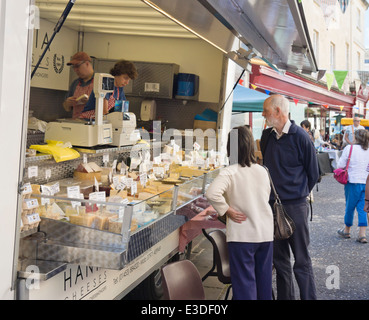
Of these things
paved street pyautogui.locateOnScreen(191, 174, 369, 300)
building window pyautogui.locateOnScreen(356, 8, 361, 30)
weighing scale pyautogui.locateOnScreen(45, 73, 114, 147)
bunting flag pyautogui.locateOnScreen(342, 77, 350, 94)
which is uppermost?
building window pyautogui.locateOnScreen(356, 8, 361, 30)

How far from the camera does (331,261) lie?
6539 millimetres

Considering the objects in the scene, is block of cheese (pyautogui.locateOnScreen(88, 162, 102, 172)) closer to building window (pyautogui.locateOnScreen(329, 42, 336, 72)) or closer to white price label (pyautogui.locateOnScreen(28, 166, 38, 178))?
white price label (pyautogui.locateOnScreen(28, 166, 38, 178))

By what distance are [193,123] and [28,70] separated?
18.6ft

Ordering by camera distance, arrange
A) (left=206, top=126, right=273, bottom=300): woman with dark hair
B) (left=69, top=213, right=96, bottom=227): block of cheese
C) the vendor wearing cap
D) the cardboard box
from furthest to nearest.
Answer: the cardboard box, the vendor wearing cap, (left=206, top=126, right=273, bottom=300): woman with dark hair, (left=69, top=213, right=96, bottom=227): block of cheese

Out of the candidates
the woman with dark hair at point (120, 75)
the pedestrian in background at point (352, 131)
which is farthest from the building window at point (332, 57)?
the woman with dark hair at point (120, 75)

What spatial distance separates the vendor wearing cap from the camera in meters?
5.05

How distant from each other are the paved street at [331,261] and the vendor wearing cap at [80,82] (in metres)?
2.49

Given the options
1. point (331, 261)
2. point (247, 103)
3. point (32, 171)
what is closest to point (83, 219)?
point (32, 171)

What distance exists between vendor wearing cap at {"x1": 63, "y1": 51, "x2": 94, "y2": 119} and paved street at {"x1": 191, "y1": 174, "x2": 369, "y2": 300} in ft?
8.17

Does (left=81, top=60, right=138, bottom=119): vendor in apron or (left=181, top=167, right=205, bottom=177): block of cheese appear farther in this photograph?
(left=181, top=167, right=205, bottom=177): block of cheese

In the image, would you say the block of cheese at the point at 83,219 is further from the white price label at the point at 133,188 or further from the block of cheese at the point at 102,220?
the white price label at the point at 133,188

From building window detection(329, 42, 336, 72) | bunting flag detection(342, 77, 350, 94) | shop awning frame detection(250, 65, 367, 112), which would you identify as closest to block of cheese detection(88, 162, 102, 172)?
shop awning frame detection(250, 65, 367, 112)

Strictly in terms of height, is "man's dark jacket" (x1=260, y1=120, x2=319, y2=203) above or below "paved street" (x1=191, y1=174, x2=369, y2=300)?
above

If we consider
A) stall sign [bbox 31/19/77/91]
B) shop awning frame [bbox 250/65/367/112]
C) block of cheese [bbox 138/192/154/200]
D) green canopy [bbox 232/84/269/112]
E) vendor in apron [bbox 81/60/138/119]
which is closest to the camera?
block of cheese [bbox 138/192/154/200]
